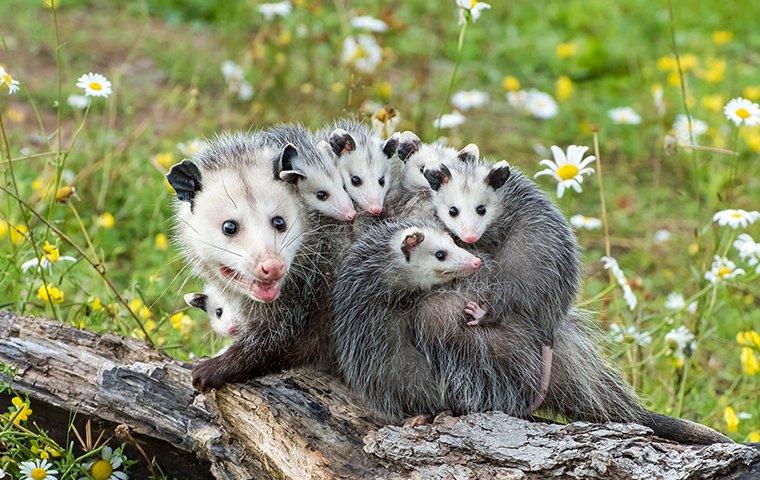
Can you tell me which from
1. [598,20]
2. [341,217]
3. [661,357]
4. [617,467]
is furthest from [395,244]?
[598,20]

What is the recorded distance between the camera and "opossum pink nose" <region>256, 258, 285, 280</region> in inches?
96.6

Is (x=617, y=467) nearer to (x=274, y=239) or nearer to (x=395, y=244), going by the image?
(x=395, y=244)

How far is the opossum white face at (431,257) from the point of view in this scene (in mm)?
2523

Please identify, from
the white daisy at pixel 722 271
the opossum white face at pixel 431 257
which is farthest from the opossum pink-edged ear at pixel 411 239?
the white daisy at pixel 722 271

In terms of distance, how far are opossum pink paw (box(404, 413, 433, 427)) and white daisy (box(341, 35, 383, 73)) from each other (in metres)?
2.63

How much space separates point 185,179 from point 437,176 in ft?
1.97

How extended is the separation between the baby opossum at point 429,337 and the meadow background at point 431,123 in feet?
2.31

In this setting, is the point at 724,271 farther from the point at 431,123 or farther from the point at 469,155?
the point at 431,123

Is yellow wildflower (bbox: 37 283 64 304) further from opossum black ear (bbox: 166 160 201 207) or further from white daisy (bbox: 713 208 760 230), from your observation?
white daisy (bbox: 713 208 760 230)

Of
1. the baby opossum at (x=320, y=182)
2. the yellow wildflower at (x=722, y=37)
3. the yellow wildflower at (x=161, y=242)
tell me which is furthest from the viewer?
the yellow wildflower at (x=722, y=37)

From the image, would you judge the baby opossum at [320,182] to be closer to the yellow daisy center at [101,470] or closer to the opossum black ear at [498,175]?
the opossum black ear at [498,175]

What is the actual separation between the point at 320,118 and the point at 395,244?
2.85 metres

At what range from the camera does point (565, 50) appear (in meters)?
6.54

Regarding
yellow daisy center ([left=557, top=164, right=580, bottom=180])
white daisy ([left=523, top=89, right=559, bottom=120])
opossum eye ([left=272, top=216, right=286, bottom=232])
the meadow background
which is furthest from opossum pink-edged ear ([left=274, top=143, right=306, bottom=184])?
white daisy ([left=523, top=89, right=559, bottom=120])
